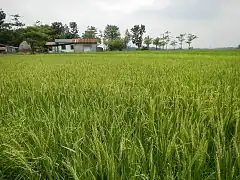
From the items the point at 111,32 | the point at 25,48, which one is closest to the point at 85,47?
the point at 25,48

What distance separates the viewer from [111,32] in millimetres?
82812

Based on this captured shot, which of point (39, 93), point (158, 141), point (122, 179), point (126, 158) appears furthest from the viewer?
point (39, 93)

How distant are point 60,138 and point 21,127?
530 mm

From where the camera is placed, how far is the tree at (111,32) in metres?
81.8

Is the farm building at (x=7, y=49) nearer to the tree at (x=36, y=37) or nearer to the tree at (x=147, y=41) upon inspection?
the tree at (x=36, y=37)

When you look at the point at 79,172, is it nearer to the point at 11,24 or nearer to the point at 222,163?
the point at 222,163

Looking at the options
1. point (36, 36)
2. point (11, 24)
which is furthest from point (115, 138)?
point (11, 24)

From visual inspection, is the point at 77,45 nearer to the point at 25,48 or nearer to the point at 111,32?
the point at 25,48

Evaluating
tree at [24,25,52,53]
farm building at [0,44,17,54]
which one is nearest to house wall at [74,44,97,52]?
tree at [24,25,52,53]

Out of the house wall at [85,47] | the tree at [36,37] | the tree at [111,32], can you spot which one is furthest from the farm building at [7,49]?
the tree at [111,32]

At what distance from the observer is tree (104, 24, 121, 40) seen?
81812 millimetres

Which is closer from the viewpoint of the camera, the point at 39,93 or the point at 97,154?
the point at 97,154

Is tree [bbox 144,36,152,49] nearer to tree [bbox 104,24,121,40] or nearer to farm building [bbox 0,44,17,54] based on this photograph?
tree [bbox 104,24,121,40]

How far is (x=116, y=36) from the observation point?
81.7 metres
